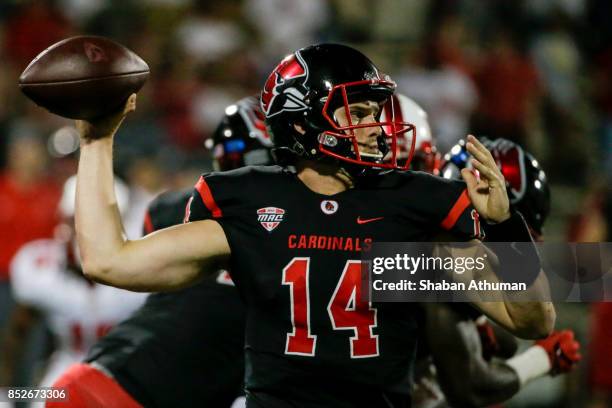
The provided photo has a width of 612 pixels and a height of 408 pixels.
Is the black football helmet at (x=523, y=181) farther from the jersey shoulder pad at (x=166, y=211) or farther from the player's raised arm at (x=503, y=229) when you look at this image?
the jersey shoulder pad at (x=166, y=211)

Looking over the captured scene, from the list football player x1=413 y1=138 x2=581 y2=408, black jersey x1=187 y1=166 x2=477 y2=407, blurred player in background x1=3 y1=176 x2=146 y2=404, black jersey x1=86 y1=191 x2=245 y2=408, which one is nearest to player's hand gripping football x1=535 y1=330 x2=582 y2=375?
football player x1=413 y1=138 x2=581 y2=408

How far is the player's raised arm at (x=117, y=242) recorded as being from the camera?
2588 millimetres

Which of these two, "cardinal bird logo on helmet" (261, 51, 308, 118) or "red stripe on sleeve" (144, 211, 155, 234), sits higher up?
"cardinal bird logo on helmet" (261, 51, 308, 118)

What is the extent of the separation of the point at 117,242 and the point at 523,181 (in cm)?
146

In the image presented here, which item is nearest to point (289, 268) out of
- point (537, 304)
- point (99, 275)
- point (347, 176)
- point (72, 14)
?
point (347, 176)

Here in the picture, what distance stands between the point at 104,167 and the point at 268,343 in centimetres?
67

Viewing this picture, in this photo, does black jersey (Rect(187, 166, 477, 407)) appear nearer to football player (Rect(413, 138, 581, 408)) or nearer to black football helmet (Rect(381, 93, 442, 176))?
football player (Rect(413, 138, 581, 408))

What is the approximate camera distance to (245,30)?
9.14m

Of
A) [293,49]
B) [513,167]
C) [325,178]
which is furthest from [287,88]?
[293,49]

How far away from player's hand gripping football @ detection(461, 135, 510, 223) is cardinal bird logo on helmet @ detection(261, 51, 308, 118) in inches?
19.9

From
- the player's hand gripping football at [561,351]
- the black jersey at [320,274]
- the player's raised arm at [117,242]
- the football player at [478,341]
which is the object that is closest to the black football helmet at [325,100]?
the black jersey at [320,274]

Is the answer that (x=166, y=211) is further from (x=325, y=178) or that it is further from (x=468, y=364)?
(x=468, y=364)

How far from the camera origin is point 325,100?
2.75m

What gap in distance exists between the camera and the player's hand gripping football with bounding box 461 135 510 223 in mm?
2609
